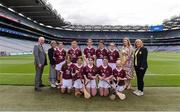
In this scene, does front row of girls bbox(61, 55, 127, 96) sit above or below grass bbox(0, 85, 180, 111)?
above

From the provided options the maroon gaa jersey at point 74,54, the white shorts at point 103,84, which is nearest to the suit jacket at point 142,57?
the white shorts at point 103,84

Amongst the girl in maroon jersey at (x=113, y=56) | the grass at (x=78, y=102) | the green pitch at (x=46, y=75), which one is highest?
the girl in maroon jersey at (x=113, y=56)

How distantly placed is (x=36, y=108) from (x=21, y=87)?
3.69 m

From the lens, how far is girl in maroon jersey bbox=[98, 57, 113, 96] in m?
10.3

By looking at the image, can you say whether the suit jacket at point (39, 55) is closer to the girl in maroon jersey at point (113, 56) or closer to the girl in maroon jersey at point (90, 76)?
the girl in maroon jersey at point (90, 76)

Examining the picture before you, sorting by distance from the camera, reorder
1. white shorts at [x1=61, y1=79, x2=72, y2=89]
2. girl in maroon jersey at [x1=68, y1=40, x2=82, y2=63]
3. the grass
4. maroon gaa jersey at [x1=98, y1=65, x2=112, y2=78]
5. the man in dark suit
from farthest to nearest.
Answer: the man in dark suit < girl in maroon jersey at [x1=68, y1=40, x2=82, y2=63] < white shorts at [x1=61, y1=79, x2=72, y2=89] < maroon gaa jersey at [x1=98, y1=65, x2=112, y2=78] < the grass

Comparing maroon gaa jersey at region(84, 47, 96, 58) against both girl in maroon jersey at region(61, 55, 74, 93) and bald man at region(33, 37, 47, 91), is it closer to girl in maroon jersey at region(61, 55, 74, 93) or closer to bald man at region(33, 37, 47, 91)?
girl in maroon jersey at region(61, 55, 74, 93)

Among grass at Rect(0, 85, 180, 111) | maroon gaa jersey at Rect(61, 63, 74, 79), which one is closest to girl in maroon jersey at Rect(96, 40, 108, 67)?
maroon gaa jersey at Rect(61, 63, 74, 79)

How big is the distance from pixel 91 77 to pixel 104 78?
1.48 feet

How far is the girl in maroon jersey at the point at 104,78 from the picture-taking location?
33.7 feet

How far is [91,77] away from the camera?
10.3 m

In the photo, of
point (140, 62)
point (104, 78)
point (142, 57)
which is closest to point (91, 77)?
point (104, 78)

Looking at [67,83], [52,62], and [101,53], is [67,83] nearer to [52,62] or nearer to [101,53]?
[52,62]

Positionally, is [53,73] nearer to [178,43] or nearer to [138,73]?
[138,73]
